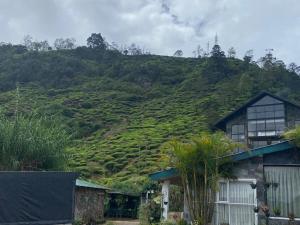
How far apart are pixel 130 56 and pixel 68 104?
1093 inches

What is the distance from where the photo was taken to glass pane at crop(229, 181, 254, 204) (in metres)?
12.5

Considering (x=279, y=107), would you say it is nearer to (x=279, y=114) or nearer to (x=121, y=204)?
(x=279, y=114)

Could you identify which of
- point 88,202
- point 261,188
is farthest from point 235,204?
point 88,202

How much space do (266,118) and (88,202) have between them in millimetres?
16001

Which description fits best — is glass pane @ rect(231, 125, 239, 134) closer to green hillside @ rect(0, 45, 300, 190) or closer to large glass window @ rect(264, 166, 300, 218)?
green hillside @ rect(0, 45, 300, 190)

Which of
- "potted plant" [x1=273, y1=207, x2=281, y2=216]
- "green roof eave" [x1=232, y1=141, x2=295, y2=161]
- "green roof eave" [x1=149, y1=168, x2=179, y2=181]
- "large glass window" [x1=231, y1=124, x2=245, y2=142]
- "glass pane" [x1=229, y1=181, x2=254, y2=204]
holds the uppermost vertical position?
"large glass window" [x1=231, y1=124, x2=245, y2=142]

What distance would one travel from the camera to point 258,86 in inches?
2210

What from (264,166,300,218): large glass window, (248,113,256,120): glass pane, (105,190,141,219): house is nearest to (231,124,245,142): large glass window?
(248,113,256,120): glass pane

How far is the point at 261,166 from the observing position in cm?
1247

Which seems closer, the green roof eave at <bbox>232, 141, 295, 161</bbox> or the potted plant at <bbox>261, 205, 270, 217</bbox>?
the potted plant at <bbox>261, 205, 270, 217</bbox>

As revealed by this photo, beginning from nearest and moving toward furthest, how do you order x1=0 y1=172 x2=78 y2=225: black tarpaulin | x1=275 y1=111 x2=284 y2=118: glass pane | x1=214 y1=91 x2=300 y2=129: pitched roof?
1. x1=0 y1=172 x2=78 y2=225: black tarpaulin
2. x1=275 y1=111 x2=284 y2=118: glass pane
3. x1=214 y1=91 x2=300 y2=129: pitched roof

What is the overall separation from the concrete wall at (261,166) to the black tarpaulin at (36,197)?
5.31 m

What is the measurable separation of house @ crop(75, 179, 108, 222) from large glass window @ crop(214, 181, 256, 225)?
8.84m

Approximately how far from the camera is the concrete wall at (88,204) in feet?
67.5
